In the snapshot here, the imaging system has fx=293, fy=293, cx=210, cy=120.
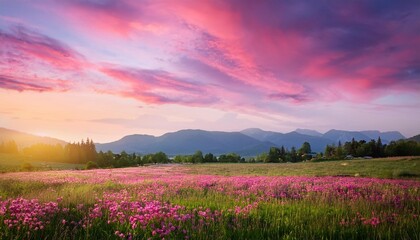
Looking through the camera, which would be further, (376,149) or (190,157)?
(190,157)

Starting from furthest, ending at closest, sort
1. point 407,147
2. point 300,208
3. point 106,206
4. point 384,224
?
1. point 407,147
2. point 300,208
3. point 106,206
4. point 384,224

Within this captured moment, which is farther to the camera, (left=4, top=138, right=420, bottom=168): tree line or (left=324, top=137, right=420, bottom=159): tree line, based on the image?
(left=4, top=138, right=420, bottom=168): tree line

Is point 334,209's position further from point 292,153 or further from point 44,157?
point 44,157

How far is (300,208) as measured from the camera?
9.32 meters

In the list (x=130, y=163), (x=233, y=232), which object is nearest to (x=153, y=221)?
(x=233, y=232)

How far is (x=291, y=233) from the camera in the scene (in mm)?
6688

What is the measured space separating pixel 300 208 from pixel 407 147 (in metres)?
114

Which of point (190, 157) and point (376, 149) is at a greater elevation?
point (376, 149)

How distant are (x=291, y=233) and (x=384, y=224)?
8.73 feet

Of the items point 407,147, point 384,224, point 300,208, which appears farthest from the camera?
point 407,147

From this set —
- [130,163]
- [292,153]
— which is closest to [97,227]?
[130,163]

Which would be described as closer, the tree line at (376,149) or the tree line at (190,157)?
the tree line at (376,149)

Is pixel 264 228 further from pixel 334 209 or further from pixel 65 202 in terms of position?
pixel 65 202

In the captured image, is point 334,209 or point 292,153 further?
point 292,153
